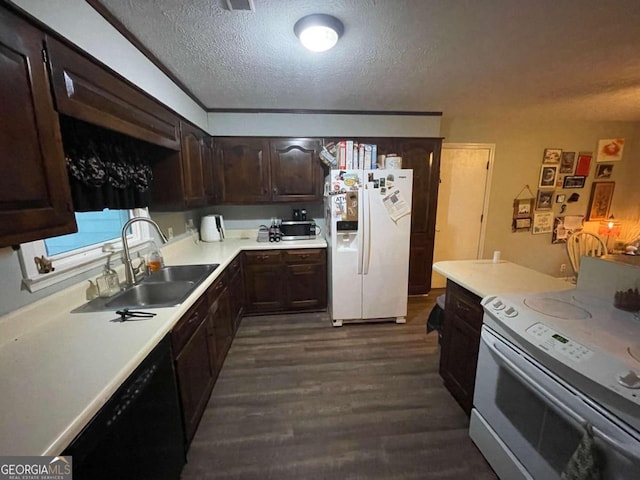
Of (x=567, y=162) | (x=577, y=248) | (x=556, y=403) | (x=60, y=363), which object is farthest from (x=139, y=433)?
(x=567, y=162)

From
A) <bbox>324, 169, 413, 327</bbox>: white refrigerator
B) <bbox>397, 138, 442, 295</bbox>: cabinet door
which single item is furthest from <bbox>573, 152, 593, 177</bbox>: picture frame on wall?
<bbox>324, 169, 413, 327</bbox>: white refrigerator

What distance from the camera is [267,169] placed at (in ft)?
9.75

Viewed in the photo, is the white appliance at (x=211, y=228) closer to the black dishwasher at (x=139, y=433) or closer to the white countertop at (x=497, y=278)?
the black dishwasher at (x=139, y=433)

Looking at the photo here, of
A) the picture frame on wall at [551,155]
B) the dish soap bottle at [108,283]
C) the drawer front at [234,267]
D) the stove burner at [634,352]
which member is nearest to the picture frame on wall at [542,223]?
the picture frame on wall at [551,155]

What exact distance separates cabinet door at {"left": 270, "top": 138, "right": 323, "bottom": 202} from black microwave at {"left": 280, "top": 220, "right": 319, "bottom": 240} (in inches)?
11.3

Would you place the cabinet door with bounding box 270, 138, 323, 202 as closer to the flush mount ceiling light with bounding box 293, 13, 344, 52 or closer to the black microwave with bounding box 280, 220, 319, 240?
the black microwave with bounding box 280, 220, 319, 240

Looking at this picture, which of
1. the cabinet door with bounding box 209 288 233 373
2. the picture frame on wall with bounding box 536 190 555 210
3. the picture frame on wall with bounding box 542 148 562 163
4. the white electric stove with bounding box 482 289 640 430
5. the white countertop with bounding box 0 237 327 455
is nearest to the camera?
the white countertop with bounding box 0 237 327 455

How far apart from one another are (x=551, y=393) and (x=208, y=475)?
166 centimetres

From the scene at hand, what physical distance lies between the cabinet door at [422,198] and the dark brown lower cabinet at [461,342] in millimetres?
1576

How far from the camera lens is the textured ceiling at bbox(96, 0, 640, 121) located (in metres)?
1.28

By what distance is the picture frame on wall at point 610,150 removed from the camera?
143 inches

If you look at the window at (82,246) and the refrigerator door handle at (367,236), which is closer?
the window at (82,246)

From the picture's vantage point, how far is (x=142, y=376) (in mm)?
1012

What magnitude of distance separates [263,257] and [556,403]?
8.11 feet
